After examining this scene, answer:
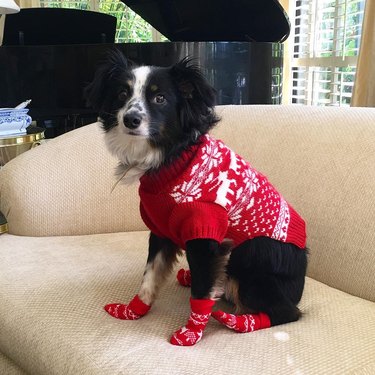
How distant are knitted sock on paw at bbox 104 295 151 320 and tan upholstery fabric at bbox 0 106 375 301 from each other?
2.05ft

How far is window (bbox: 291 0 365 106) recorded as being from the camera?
140 inches

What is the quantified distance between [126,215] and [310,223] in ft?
2.38

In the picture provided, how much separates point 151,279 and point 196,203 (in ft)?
0.94

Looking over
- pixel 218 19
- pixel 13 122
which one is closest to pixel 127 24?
pixel 218 19

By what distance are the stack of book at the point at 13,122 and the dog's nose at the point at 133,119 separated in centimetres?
162

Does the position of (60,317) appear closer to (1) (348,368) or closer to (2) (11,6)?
(1) (348,368)

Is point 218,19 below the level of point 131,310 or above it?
above

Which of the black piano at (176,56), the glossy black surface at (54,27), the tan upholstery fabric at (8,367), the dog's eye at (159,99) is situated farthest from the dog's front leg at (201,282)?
the glossy black surface at (54,27)

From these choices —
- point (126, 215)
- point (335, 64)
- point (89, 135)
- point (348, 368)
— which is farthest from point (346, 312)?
point (335, 64)

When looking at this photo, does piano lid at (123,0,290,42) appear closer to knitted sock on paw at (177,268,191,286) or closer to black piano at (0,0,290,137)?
black piano at (0,0,290,137)

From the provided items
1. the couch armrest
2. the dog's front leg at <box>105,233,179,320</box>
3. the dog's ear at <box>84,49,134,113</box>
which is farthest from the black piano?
the dog's front leg at <box>105,233,179,320</box>

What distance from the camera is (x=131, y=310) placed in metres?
1.33

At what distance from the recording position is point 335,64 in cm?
375

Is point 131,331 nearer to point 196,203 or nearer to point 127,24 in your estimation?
point 196,203
